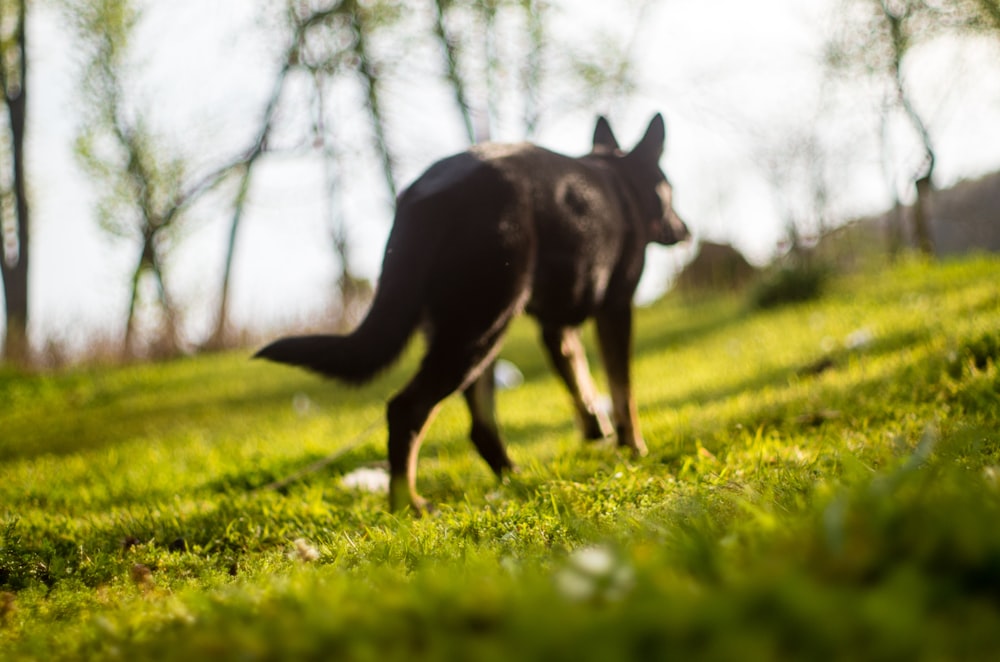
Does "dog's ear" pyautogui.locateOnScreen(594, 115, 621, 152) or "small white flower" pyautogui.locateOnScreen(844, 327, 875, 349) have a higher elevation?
"dog's ear" pyautogui.locateOnScreen(594, 115, 621, 152)

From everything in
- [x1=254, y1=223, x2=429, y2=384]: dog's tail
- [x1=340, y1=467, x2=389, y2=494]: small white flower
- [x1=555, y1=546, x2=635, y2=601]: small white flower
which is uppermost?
[x1=254, y1=223, x2=429, y2=384]: dog's tail

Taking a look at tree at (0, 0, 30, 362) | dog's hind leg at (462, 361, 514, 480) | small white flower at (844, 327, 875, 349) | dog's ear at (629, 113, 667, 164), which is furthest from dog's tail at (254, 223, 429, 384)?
tree at (0, 0, 30, 362)

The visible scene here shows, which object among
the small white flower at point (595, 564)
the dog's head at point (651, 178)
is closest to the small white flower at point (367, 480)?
the dog's head at point (651, 178)

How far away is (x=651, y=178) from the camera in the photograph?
488 centimetres

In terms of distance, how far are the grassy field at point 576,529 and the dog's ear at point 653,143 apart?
1755 mm

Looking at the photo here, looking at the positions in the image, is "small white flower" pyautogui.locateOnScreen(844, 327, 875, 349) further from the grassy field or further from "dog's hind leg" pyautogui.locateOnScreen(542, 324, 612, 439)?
"dog's hind leg" pyautogui.locateOnScreen(542, 324, 612, 439)

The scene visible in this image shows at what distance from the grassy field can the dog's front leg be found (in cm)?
29

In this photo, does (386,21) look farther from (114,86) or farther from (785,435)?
(785,435)

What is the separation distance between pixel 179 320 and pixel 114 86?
6.21 meters

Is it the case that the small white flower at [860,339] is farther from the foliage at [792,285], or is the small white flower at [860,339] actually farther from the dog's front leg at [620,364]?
the foliage at [792,285]

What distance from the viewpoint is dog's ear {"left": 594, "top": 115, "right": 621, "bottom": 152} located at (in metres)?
5.11

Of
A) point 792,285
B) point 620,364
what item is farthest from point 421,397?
point 792,285

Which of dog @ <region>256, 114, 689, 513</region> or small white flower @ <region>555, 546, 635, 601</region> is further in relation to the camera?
dog @ <region>256, 114, 689, 513</region>

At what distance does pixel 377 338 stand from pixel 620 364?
1707mm
